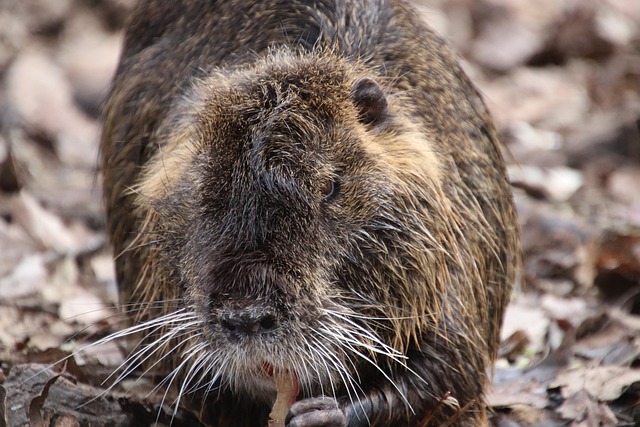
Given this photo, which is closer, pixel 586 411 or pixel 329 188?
pixel 329 188

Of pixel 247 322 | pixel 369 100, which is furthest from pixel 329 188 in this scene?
pixel 247 322

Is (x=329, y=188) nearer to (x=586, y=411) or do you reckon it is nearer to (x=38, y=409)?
(x=38, y=409)

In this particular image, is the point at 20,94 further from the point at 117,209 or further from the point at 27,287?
the point at 117,209

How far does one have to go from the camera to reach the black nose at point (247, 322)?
3434 mm

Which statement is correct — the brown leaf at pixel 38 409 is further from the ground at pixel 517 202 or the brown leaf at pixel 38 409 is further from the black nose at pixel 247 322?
the black nose at pixel 247 322

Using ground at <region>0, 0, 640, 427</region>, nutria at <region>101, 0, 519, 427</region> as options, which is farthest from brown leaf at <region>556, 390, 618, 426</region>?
nutria at <region>101, 0, 519, 427</region>

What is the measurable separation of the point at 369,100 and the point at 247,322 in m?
0.97

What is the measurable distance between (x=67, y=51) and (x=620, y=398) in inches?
272

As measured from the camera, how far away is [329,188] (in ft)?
12.2

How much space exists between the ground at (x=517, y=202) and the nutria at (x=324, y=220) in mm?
421

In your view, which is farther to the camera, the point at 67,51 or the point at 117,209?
the point at 67,51

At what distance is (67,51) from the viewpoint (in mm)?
10164

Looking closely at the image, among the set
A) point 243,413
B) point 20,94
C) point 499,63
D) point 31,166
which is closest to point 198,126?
point 243,413

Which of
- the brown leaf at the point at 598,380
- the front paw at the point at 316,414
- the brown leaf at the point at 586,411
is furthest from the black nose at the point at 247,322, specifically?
the brown leaf at the point at 598,380
